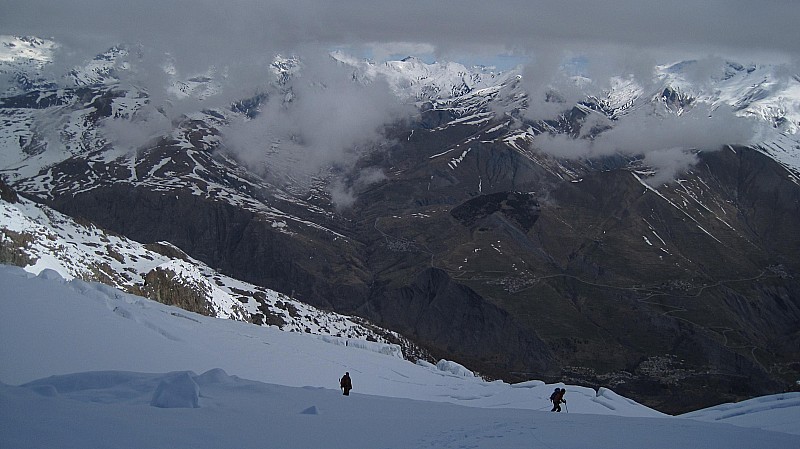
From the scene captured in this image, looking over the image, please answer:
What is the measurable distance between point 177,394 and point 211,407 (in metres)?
1.51

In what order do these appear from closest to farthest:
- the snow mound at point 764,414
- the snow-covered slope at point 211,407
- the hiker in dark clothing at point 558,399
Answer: the snow-covered slope at point 211,407, the snow mound at point 764,414, the hiker in dark clothing at point 558,399

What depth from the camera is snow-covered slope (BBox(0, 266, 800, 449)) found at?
22.5 meters

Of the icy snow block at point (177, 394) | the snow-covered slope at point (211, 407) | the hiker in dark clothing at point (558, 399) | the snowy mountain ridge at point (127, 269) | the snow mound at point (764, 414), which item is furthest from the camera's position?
the snowy mountain ridge at point (127, 269)

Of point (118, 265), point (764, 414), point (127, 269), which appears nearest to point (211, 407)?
point (764, 414)

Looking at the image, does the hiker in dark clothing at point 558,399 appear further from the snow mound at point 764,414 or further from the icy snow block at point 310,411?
the icy snow block at point 310,411

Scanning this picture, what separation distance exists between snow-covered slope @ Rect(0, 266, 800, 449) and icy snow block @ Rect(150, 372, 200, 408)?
0.06 m

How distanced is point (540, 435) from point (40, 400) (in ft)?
59.8

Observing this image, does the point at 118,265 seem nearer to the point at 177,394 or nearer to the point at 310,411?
the point at 177,394

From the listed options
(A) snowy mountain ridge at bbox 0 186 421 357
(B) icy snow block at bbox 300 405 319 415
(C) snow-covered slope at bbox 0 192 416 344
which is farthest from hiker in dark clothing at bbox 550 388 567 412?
(C) snow-covered slope at bbox 0 192 416 344

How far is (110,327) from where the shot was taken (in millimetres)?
49906

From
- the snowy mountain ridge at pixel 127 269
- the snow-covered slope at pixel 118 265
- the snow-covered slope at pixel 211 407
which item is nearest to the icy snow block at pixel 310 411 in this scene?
the snow-covered slope at pixel 211 407

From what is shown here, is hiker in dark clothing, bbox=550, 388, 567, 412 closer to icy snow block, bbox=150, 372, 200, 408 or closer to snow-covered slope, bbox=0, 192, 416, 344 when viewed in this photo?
icy snow block, bbox=150, 372, 200, 408

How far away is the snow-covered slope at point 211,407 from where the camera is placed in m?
22.5

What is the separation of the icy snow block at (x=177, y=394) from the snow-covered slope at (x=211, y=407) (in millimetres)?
56
